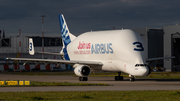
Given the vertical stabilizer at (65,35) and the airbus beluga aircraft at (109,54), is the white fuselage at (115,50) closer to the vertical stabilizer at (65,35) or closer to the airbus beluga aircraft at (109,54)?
the airbus beluga aircraft at (109,54)

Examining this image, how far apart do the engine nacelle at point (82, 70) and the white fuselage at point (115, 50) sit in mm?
2434

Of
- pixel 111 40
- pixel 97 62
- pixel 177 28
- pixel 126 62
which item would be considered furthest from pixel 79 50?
pixel 177 28

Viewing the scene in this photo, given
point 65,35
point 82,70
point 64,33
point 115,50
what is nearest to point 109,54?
point 115,50

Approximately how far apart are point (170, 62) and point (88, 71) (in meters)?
52.9

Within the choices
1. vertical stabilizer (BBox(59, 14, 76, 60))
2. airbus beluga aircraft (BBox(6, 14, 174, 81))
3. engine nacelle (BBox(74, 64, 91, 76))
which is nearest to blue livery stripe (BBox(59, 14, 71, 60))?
vertical stabilizer (BBox(59, 14, 76, 60))

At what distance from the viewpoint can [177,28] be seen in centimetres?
8875

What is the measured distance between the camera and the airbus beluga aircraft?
38875 mm

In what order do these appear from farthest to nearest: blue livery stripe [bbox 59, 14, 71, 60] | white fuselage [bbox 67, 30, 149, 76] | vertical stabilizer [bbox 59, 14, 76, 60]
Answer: blue livery stripe [bbox 59, 14, 71, 60] → vertical stabilizer [bbox 59, 14, 76, 60] → white fuselage [bbox 67, 30, 149, 76]

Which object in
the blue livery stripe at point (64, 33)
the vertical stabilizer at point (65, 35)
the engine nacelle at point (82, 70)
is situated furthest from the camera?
the blue livery stripe at point (64, 33)

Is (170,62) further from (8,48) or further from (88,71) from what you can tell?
(8,48)

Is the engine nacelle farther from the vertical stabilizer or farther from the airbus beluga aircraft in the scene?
the vertical stabilizer

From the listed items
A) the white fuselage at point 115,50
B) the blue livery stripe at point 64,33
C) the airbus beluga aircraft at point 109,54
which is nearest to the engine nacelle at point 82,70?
the airbus beluga aircraft at point 109,54

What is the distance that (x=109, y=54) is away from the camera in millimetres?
42219

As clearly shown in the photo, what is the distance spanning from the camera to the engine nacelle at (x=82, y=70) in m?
42.1
